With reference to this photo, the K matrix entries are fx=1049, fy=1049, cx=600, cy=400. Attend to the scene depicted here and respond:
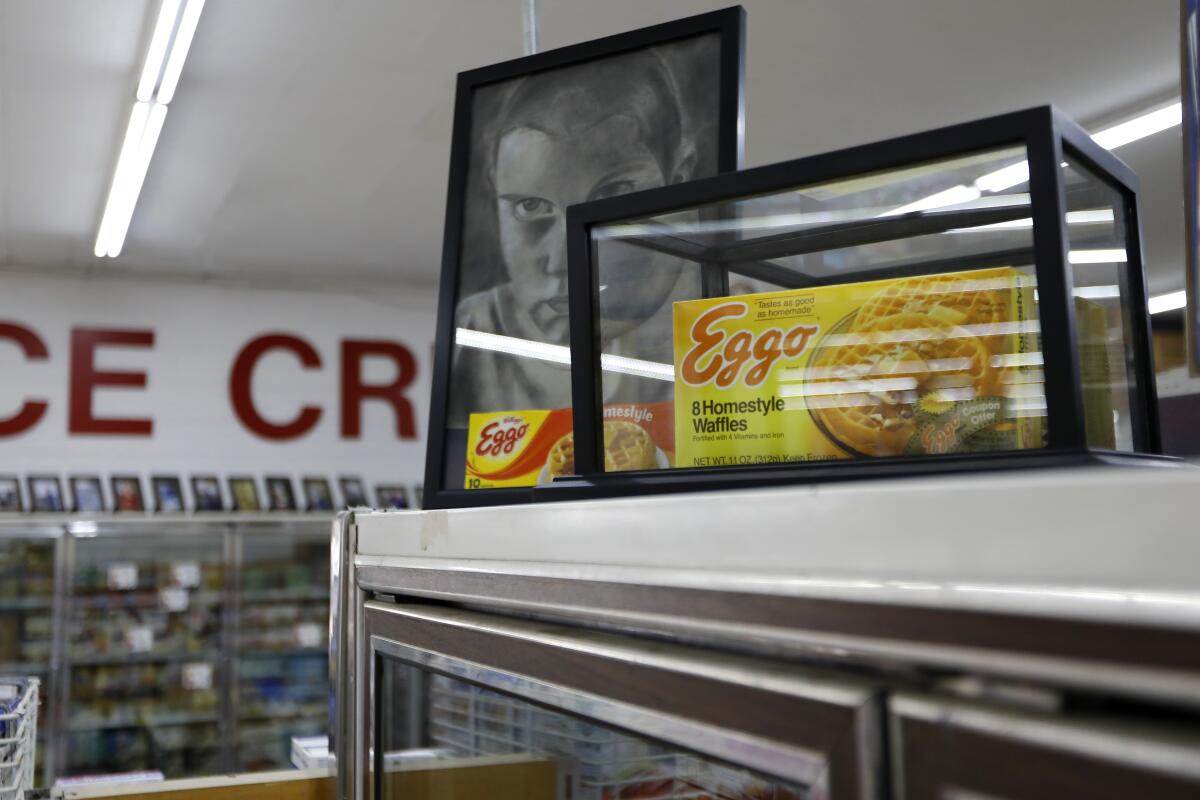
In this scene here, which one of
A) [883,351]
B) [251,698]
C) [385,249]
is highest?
[385,249]

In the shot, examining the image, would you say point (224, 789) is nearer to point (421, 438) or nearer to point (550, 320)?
point (550, 320)

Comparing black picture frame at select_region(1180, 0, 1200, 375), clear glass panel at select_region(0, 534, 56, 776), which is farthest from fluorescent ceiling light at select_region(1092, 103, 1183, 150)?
clear glass panel at select_region(0, 534, 56, 776)

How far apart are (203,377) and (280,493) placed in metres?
0.86

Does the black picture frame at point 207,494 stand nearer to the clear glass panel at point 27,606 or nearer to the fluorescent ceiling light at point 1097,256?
the clear glass panel at point 27,606

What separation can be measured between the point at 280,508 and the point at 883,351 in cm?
625

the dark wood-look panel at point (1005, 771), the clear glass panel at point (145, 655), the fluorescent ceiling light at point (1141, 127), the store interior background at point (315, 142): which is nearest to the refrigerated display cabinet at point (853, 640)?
the dark wood-look panel at point (1005, 771)

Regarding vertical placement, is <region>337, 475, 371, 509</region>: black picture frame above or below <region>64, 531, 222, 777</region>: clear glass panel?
above

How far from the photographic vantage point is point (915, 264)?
0.67m

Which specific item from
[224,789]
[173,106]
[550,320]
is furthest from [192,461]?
[550,320]

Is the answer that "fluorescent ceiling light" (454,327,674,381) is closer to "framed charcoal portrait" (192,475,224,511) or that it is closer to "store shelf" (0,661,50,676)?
"store shelf" (0,661,50,676)

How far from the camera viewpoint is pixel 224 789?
A: 136 cm

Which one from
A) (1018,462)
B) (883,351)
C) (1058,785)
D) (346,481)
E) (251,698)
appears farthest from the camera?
(346,481)

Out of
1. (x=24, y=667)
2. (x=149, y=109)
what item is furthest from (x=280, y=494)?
(x=149, y=109)

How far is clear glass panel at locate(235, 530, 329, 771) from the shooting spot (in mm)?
6125
